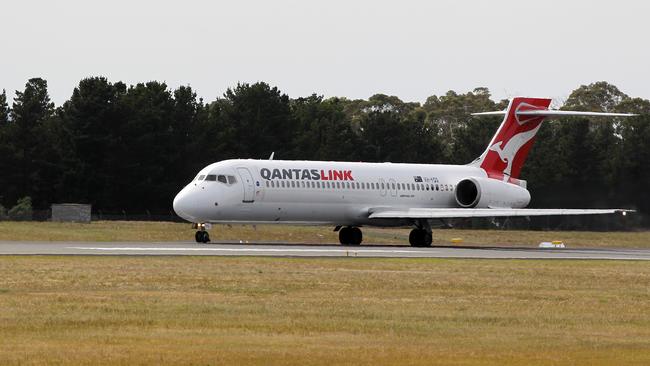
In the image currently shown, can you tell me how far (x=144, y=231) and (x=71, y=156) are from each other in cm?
3535

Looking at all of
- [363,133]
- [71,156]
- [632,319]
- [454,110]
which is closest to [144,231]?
[71,156]

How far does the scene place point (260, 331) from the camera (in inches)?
874

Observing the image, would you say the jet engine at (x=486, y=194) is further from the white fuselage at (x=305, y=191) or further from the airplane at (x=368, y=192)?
the white fuselage at (x=305, y=191)

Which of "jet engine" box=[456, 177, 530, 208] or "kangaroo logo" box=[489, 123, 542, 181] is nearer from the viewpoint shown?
"jet engine" box=[456, 177, 530, 208]

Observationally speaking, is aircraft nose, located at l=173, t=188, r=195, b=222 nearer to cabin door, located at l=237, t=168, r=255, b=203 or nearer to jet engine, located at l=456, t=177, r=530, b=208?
cabin door, located at l=237, t=168, r=255, b=203

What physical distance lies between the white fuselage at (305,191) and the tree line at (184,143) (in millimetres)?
19239

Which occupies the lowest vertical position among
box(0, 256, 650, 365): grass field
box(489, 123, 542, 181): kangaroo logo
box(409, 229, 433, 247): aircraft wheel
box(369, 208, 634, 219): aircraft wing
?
box(0, 256, 650, 365): grass field

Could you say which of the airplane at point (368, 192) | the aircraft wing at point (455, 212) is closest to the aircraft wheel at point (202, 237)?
the airplane at point (368, 192)

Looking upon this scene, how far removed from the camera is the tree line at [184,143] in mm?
97938

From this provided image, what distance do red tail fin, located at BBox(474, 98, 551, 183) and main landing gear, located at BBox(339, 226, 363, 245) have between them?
8.43m

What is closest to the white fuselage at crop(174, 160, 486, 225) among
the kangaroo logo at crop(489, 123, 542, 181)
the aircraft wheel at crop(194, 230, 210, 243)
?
the aircraft wheel at crop(194, 230, 210, 243)

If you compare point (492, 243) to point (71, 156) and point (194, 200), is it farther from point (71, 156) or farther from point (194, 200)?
point (71, 156)

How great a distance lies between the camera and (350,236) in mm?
63531

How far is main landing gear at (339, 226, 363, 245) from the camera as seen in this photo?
63.5 metres
